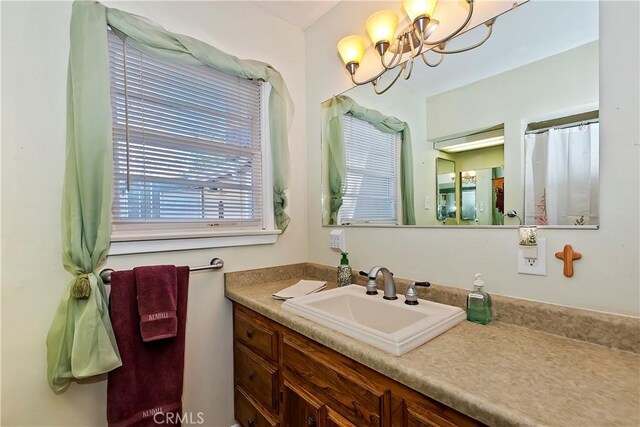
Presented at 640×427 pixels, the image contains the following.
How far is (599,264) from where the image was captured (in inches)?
33.5

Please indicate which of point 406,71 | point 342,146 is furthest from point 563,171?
point 342,146

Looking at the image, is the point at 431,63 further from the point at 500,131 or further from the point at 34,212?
the point at 34,212

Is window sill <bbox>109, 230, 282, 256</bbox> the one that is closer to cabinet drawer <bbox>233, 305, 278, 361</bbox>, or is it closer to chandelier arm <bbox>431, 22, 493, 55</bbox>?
cabinet drawer <bbox>233, 305, 278, 361</bbox>

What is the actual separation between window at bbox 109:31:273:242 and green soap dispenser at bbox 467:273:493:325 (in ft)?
3.63

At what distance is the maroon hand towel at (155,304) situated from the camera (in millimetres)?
1193

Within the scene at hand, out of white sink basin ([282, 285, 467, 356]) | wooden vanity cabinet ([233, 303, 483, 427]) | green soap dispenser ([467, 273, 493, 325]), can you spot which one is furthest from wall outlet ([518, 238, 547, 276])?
wooden vanity cabinet ([233, 303, 483, 427])

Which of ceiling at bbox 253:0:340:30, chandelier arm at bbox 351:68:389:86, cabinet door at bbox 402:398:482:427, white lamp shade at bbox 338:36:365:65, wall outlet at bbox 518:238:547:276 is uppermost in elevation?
ceiling at bbox 253:0:340:30

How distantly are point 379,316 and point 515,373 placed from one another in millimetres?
580

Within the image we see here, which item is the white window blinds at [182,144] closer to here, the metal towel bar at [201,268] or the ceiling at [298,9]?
the metal towel bar at [201,268]

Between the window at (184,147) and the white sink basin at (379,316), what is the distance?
638mm

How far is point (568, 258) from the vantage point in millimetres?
895

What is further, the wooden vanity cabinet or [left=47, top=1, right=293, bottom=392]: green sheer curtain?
[left=47, top=1, right=293, bottom=392]: green sheer curtain

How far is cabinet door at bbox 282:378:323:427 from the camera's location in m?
0.99

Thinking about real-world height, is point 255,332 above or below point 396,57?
below
